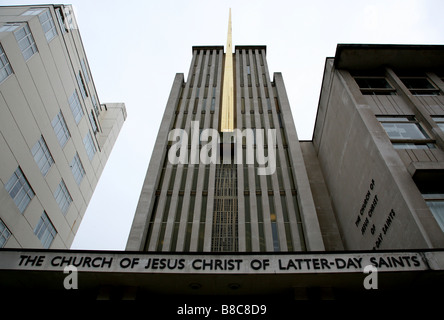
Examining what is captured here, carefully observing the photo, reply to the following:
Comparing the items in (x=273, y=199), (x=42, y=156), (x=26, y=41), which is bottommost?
(x=273, y=199)

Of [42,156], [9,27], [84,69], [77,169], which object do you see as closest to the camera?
[9,27]

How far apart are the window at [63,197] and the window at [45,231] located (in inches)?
86.1

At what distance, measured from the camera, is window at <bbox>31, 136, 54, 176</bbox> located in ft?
91.1

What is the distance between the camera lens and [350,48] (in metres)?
23.9

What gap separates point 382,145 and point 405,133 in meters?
2.55

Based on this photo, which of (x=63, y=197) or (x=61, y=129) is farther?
(x=63, y=197)

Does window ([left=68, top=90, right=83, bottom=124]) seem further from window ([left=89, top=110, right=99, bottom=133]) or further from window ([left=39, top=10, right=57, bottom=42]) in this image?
window ([left=39, top=10, right=57, bottom=42])

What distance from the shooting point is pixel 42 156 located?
28.8 meters

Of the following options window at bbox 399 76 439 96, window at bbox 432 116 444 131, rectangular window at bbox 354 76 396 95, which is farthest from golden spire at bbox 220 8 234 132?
window at bbox 432 116 444 131

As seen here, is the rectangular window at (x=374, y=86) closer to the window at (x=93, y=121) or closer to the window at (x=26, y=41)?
the window at (x=26, y=41)

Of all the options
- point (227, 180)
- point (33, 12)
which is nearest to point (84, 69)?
point (33, 12)

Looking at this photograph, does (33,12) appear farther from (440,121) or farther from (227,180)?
(440,121)

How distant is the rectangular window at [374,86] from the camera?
23.0 m
